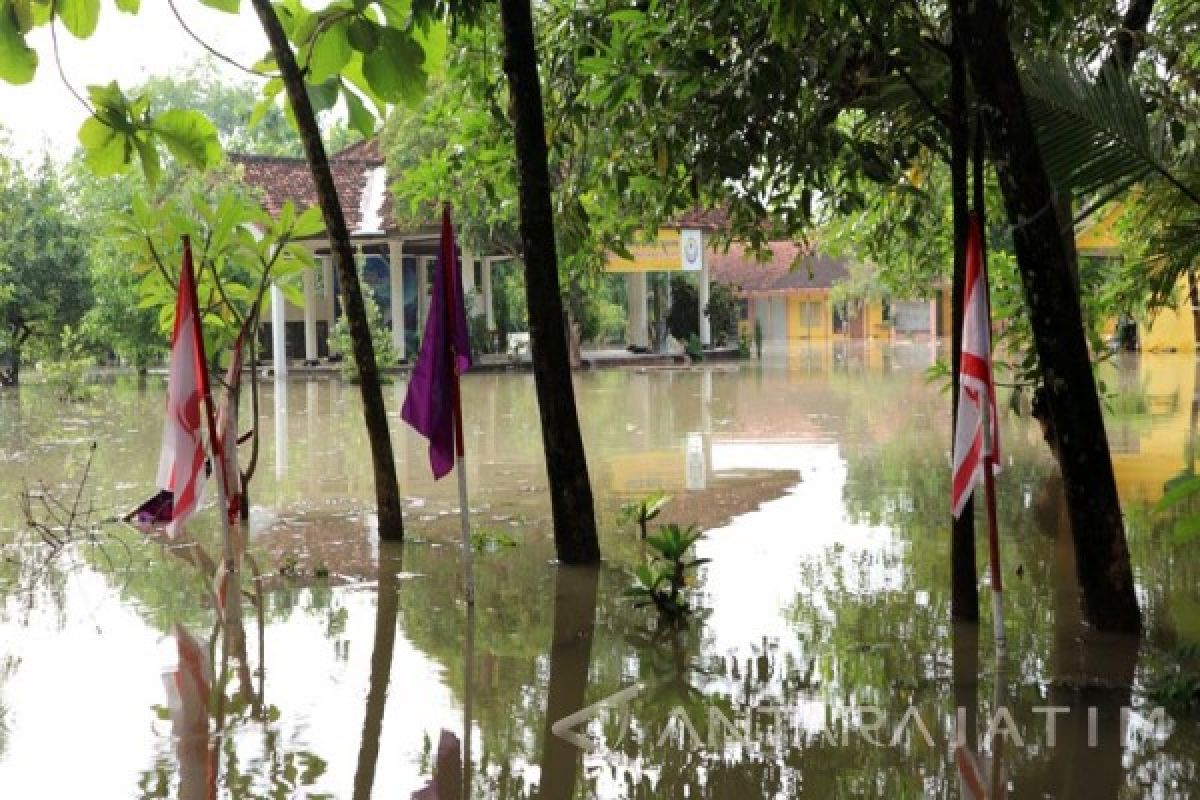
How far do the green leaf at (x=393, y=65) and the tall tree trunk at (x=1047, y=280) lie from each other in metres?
3.23

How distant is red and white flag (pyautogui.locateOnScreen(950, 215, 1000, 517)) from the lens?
17.8 feet

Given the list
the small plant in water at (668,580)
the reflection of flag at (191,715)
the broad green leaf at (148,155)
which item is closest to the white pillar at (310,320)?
the small plant in water at (668,580)

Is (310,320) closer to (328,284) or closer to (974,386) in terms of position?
(328,284)

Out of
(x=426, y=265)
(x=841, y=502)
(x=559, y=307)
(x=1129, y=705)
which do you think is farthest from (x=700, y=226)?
(x=1129, y=705)

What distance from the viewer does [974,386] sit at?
5441 mm

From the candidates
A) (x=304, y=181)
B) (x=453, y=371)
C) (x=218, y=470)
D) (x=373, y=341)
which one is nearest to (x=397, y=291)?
(x=373, y=341)

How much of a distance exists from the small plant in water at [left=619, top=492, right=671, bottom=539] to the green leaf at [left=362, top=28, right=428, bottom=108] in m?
5.67

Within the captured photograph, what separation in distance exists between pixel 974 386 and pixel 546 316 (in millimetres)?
3225

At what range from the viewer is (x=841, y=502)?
10945 mm

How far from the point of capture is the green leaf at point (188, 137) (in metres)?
4.05

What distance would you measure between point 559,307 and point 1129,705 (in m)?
4.06

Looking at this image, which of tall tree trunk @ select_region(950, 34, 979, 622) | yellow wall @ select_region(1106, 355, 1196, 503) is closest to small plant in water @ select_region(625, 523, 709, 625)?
tall tree trunk @ select_region(950, 34, 979, 622)

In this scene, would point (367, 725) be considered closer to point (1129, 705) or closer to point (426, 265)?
point (1129, 705)

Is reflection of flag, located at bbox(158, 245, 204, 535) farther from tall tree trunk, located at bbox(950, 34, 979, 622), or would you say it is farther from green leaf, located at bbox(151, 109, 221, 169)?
tall tree trunk, located at bbox(950, 34, 979, 622)
